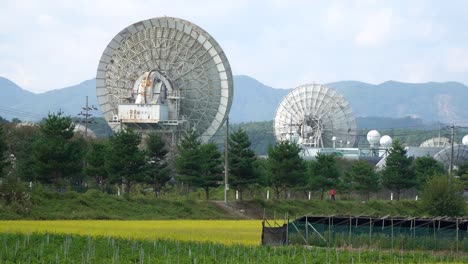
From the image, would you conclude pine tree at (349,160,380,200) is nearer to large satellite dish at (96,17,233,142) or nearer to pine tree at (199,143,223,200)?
large satellite dish at (96,17,233,142)

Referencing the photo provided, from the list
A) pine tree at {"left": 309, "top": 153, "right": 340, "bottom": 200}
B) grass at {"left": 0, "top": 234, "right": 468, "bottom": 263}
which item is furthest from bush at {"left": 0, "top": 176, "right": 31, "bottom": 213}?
pine tree at {"left": 309, "top": 153, "right": 340, "bottom": 200}

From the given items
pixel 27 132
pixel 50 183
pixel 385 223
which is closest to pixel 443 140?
pixel 27 132

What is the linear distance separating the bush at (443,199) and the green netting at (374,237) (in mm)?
24258

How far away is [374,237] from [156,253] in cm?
1579

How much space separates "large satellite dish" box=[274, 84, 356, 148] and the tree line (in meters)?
33.9

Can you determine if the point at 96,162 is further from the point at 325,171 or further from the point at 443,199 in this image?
the point at 443,199

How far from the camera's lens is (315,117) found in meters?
135

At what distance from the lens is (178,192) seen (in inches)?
3757

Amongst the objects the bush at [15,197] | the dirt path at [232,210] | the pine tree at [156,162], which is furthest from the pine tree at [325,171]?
the bush at [15,197]

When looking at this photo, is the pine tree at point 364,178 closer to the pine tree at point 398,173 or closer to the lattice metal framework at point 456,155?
the pine tree at point 398,173

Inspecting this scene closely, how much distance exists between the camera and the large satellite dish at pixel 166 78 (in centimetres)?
9669

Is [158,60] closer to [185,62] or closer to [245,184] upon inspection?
[185,62]

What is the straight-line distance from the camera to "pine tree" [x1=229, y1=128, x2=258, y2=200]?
8231cm

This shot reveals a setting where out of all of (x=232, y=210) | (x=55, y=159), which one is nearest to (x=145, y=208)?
(x=232, y=210)
